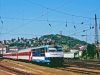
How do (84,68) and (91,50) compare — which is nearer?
(84,68)

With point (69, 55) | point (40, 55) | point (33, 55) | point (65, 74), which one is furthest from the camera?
point (69, 55)

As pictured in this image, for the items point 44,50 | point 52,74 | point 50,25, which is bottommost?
point 52,74

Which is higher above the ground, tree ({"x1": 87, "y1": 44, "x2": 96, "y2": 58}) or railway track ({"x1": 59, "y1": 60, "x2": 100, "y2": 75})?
tree ({"x1": 87, "y1": 44, "x2": 96, "y2": 58})

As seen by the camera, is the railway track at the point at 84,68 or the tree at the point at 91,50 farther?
the tree at the point at 91,50

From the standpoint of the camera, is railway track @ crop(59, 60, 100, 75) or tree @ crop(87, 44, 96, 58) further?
tree @ crop(87, 44, 96, 58)

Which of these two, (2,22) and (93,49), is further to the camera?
(93,49)

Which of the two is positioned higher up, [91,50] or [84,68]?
[91,50]

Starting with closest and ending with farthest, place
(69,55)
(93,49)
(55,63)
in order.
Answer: (55,63) < (93,49) < (69,55)

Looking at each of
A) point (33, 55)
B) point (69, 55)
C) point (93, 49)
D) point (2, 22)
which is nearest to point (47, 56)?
point (33, 55)

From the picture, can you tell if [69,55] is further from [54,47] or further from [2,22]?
[54,47]

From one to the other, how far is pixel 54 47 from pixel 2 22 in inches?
662

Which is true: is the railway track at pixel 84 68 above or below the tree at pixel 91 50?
below

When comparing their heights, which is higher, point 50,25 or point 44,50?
point 50,25

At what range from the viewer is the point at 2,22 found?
4719 cm
